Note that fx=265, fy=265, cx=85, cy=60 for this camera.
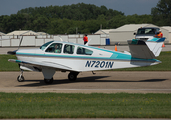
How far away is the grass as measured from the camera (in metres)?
7.27

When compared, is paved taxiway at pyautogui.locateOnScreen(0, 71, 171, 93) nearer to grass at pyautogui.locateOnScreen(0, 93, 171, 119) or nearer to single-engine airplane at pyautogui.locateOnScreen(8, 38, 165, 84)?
single-engine airplane at pyautogui.locateOnScreen(8, 38, 165, 84)

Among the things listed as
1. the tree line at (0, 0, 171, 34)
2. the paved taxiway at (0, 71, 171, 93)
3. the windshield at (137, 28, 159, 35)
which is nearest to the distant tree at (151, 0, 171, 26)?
the tree line at (0, 0, 171, 34)

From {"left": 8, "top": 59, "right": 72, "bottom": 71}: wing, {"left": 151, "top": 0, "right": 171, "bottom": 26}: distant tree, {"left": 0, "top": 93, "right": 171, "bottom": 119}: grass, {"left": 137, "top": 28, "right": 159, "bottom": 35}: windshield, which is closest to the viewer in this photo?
{"left": 0, "top": 93, "right": 171, "bottom": 119}: grass

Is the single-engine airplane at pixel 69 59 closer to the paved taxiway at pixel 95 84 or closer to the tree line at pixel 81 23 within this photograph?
the paved taxiway at pixel 95 84

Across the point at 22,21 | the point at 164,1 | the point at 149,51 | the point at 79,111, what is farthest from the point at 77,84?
the point at 22,21

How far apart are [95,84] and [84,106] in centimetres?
491

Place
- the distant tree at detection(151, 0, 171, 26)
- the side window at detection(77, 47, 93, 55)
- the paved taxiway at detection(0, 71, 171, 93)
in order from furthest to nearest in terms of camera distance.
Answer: the distant tree at detection(151, 0, 171, 26)
the side window at detection(77, 47, 93, 55)
the paved taxiway at detection(0, 71, 171, 93)

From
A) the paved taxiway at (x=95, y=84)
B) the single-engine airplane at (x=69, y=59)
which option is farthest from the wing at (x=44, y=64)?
the paved taxiway at (x=95, y=84)

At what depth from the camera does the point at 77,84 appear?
1343cm

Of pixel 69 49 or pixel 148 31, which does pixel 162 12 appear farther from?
pixel 69 49

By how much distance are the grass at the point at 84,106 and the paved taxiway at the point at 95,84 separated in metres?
1.54

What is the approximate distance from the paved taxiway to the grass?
1.54 m

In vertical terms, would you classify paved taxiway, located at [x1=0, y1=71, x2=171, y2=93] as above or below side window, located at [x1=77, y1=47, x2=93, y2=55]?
below

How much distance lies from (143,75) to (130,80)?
200 cm
